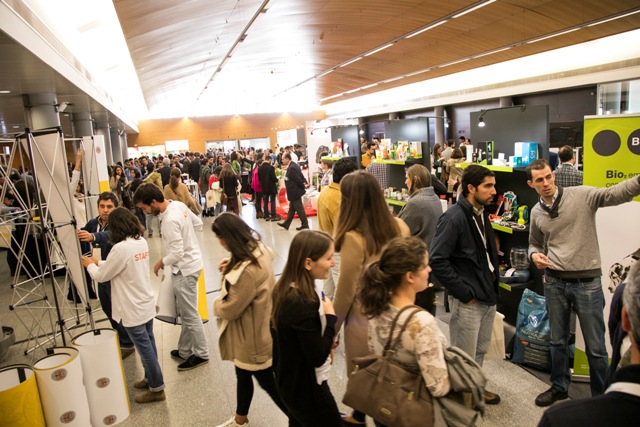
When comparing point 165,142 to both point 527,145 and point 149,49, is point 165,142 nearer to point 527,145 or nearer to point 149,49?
point 149,49

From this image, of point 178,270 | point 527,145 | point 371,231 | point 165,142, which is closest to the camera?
point 371,231

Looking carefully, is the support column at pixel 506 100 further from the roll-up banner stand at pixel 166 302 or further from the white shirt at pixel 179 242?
the roll-up banner stand at pixel 166 302

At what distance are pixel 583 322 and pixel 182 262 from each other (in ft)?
9.97

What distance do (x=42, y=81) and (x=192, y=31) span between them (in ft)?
13.0

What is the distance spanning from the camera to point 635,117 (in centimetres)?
309

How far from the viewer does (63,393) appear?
2.98 metres

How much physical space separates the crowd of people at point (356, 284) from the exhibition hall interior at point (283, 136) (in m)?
0.27

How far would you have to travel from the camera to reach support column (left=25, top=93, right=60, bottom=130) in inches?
303

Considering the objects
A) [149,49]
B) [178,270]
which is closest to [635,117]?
[178,270]

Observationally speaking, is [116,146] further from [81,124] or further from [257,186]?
[257,186]

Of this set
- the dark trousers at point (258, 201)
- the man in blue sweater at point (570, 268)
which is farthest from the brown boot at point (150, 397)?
the dark trousers at point (258, 201)

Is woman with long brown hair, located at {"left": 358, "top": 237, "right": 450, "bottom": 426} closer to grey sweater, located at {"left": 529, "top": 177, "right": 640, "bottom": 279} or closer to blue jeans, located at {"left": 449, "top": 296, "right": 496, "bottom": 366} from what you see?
blue jeans, located at {"left": 449, "top": 296, "right": 496, "bottom": 366}

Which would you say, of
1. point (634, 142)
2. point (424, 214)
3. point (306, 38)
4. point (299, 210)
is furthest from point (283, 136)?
point (634, 142)

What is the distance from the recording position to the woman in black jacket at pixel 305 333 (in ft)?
6.47
